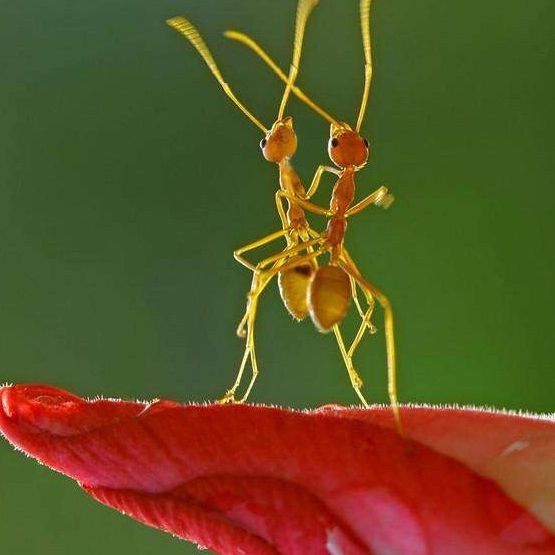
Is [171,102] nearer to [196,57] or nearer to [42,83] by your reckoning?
[196,57]

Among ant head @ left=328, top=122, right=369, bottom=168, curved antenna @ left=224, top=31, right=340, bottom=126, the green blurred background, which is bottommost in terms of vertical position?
the green blurred background

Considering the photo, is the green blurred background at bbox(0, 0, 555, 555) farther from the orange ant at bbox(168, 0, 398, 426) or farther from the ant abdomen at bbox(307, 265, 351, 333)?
the ant abdomen at bbox(307, 265, 351, 333)

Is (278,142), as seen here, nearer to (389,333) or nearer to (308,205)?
(308,205)

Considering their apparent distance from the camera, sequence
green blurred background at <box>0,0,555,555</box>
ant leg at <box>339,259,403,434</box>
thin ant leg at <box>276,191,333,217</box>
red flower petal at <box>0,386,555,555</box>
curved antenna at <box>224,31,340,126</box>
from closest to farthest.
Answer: red flower petal at <box>0,386,555,555</box>, ant leg at <box>339,259,403,434</box>, curved antenna at <box>224,31,340,126</box>, thin ant leg at <box>276,191,333,217</box>, green blurred background at <box>0,0,555,555</box>

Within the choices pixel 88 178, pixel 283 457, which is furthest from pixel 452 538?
pixel 88 178

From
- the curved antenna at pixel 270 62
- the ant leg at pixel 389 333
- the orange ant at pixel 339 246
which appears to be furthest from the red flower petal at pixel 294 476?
the curved antenna at pixel 270 62

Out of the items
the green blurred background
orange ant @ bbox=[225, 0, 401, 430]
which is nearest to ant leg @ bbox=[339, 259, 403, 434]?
orange ant @ bbox=[225, 0, 401, 430]

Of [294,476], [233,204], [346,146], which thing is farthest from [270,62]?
[233,204]
